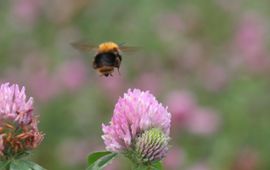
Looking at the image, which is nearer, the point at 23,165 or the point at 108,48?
the point at 23,165

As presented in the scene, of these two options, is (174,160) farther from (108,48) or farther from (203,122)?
(108,48)

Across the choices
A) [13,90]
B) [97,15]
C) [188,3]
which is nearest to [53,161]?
[97,15]

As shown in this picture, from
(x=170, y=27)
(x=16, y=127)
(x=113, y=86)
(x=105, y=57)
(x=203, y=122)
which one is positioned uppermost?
(x=170, y=27)

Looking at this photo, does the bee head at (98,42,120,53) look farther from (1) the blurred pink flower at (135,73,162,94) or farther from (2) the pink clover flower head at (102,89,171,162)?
(1) the blurred pink flower at (135,73,162,94)

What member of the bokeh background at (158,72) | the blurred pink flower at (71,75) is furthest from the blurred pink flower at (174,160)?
the blurred pink flower at (71,75)

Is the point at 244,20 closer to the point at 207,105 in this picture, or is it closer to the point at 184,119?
the point at 207,105

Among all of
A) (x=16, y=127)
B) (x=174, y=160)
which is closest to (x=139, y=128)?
(x=16, y=127)
